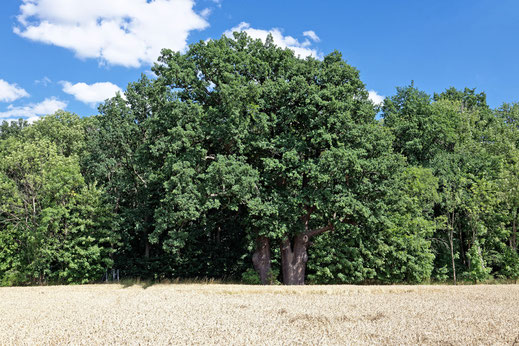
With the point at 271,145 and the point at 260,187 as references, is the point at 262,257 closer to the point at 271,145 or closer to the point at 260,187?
the point at 260,187

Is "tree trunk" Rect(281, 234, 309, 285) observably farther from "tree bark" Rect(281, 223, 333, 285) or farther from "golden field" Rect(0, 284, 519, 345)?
"golden field" Rect(0, 284, 519, 345)

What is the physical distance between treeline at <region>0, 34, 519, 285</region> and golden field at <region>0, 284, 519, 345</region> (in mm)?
7937

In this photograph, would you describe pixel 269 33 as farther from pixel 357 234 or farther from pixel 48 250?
pixel 48 250

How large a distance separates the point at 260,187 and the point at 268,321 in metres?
13.0

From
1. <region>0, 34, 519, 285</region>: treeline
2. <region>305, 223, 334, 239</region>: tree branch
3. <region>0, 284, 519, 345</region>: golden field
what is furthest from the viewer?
<region>305, 223, 334, 239</region>: tree branch

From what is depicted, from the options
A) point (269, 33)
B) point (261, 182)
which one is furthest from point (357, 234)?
point (269, 33)

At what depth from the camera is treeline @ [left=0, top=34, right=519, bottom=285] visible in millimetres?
21453

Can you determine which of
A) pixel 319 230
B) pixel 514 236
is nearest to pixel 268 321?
pixel 319 230

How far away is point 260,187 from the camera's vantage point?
73.0 ft

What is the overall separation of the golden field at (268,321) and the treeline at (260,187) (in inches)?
312

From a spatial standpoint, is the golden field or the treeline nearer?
the golden field

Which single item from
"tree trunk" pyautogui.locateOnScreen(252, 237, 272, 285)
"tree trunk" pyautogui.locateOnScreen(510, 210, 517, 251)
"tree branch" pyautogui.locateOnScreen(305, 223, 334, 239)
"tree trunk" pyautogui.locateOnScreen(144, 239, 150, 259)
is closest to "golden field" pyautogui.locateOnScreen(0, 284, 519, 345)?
"tree trunk" pyautogui.locateOnScreen(252, 237, 272, 285)

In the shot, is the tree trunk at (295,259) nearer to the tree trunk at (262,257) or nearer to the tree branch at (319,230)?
the tree branch at (319,230)

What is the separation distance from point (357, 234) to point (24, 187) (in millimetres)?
23514
